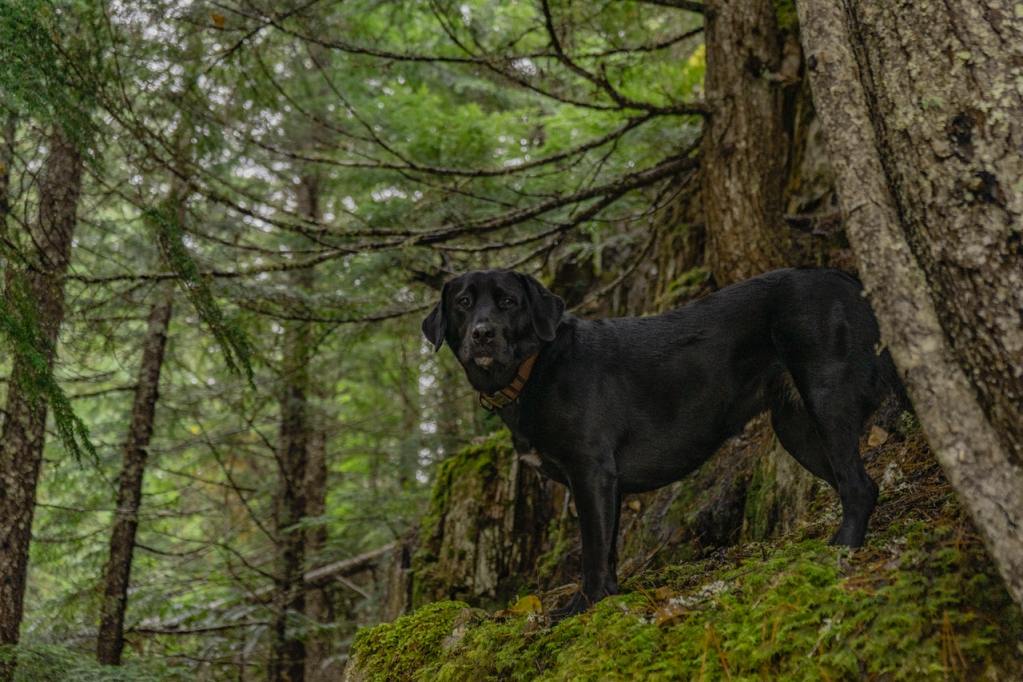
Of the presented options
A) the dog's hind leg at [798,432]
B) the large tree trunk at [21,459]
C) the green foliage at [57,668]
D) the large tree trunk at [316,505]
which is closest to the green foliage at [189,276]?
the large tree trunk at [21,459]

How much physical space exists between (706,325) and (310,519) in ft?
19.1

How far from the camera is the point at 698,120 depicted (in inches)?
324

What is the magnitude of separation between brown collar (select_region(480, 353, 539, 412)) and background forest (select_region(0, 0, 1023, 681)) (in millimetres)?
1152

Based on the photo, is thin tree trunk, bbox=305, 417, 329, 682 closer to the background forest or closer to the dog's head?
the background forest

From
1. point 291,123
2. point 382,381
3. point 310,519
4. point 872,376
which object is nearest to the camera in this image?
point 872,376

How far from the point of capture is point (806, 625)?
2.85 metres

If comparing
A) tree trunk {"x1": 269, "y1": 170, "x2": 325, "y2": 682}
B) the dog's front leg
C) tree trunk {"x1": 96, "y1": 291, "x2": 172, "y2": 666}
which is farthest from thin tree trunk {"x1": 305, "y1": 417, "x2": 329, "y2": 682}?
the dog's front leg

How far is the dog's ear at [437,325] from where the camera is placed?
16.4 ft

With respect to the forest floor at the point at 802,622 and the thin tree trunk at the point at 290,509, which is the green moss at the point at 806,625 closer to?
the forest floor at the point at 802,622

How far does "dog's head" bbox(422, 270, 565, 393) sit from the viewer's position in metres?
4.58

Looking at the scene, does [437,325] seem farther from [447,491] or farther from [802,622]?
[447,491]

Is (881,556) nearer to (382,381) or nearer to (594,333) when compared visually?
(594,333)

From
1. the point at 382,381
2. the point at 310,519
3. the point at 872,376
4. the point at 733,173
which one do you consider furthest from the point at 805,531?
the point at 382,381

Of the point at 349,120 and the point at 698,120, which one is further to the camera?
the point at 349,120
